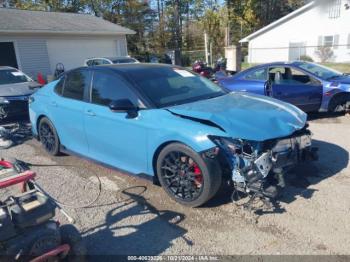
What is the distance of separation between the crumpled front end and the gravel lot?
0.33 m

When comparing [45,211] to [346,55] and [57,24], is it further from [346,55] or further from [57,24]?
[346,55]

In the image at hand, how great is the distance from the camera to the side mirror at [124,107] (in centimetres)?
391

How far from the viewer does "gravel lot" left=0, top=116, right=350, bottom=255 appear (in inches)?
122

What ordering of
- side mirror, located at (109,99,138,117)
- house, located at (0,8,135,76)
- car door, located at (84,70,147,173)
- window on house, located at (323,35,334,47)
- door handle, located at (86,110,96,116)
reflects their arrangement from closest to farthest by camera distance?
side mirror, located at (109,99,138,117) → car door, located at (84,70,147,173) → door handle, located at (86,110,96,116) → house, located at (0,8,135,76) → window on house, located at (323,35,334,47)

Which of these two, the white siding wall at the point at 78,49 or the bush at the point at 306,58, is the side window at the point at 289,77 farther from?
the bush at the point at 306,58

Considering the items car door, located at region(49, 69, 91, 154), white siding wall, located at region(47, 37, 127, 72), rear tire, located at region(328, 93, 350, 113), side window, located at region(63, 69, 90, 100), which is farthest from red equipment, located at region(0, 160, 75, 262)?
white siding wall, located at region(47, 37, 127, 72)

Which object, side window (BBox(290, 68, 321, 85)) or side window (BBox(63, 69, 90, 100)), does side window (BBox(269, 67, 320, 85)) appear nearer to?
side window (BBox(290, 68, 321, 85))

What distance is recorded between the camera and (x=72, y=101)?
4.94 metres

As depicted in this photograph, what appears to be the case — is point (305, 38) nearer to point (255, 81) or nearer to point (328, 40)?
point (328, 40)

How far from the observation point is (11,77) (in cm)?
945

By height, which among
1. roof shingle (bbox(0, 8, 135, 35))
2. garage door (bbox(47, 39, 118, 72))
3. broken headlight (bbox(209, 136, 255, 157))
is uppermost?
roof shingle (bbox(0, 8, 135, 35))

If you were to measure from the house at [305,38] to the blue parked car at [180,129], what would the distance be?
25.4m

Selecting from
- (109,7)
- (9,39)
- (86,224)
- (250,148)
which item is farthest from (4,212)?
(109,7)

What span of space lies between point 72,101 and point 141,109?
1467 millimetres
